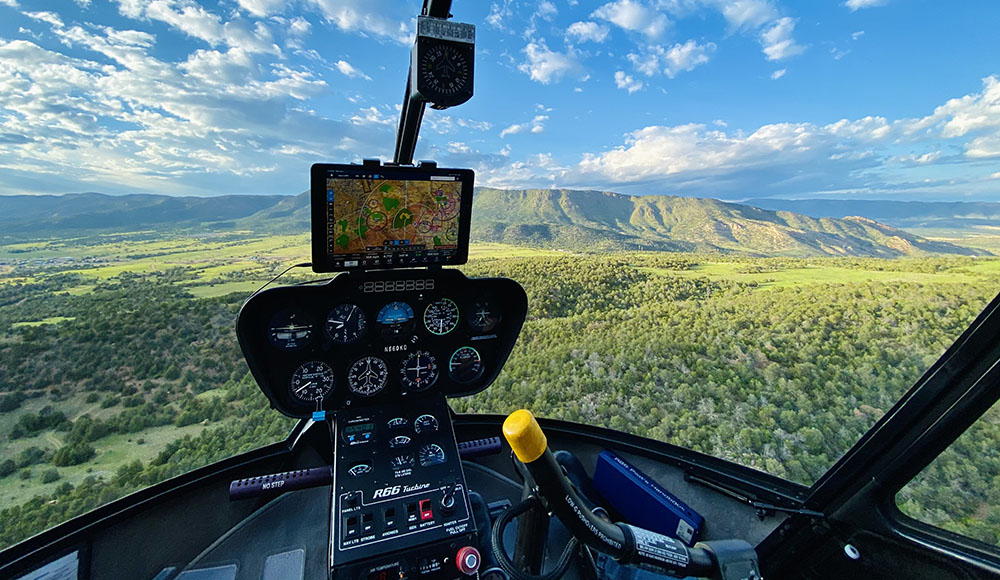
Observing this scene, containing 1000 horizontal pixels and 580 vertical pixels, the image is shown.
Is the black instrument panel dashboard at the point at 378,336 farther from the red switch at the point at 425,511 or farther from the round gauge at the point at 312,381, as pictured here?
the red switch at the point at 425,511

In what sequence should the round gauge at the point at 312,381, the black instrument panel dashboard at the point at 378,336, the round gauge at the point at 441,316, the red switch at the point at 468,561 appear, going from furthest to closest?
the round gauge at the point at 441,316, the round gauge at the point at 312,381, the black instrument panel dashboard at the point at 378,336, the red switch at the point at 468,561

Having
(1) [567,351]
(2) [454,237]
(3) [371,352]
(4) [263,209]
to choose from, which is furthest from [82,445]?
(4) [263,209]

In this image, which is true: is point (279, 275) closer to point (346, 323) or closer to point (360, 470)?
point (346, 323)

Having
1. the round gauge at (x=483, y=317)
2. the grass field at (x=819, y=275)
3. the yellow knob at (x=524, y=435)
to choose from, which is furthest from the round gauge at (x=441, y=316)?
the yellow knob at (x=524, y=435)

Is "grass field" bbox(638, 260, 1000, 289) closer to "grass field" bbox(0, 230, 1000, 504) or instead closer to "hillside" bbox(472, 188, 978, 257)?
"grass field" bbox(0, 230, 1000, 504)

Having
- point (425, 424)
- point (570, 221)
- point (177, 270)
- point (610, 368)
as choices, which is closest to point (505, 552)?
point (425, 424)

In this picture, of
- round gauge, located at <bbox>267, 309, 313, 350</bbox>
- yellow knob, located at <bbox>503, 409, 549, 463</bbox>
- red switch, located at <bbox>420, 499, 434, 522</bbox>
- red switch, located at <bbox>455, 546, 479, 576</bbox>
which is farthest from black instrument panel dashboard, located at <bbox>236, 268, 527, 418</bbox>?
yellow knob, located at <bbox>503, 409, 549, 463</bbox>

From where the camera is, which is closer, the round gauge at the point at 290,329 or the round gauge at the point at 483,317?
the round gauge at the point at 290,329
